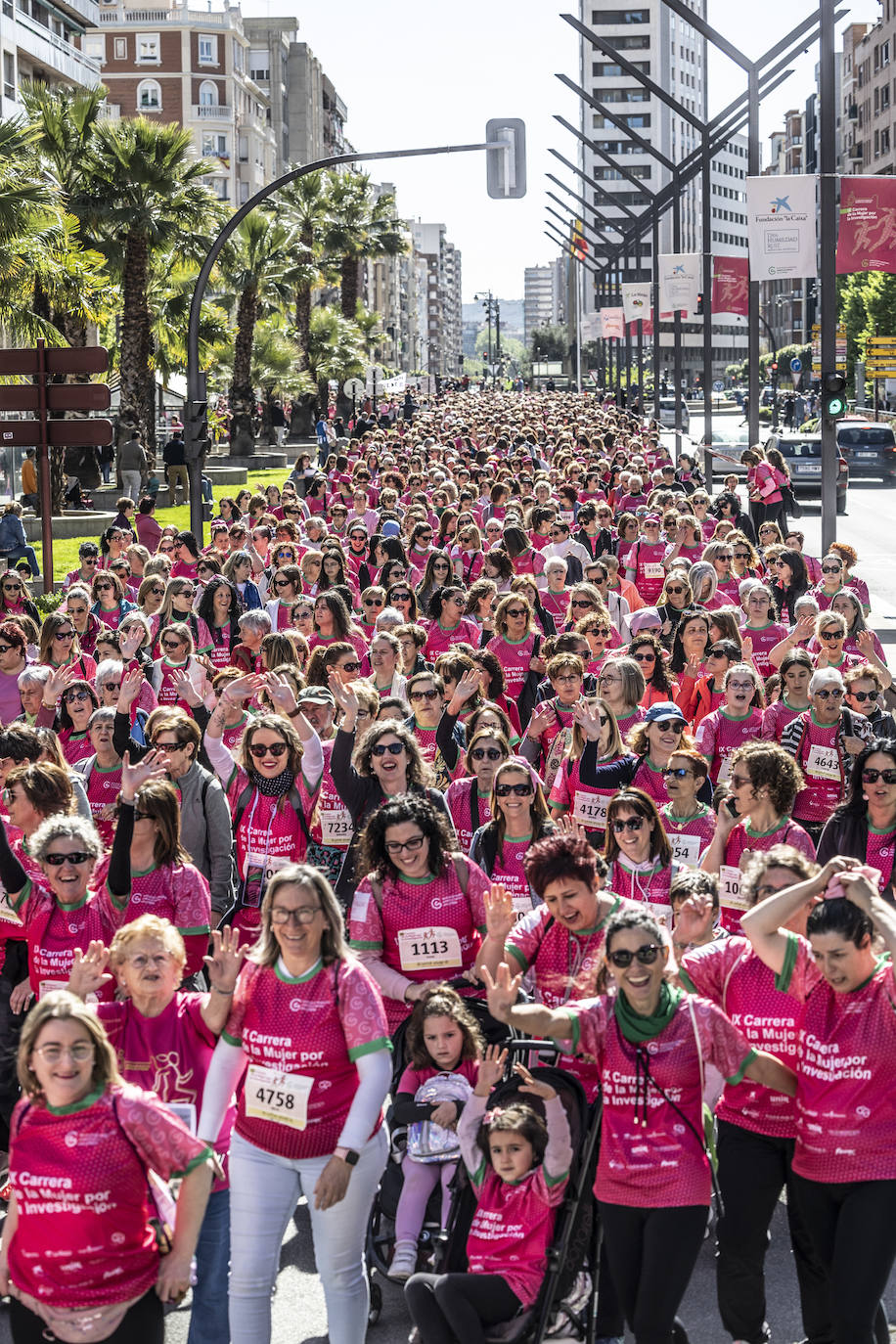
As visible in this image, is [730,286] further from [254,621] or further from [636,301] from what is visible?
[254,621]

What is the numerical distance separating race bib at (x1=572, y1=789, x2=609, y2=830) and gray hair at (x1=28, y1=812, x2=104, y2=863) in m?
2.59

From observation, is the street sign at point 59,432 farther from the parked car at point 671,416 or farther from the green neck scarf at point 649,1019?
the parked car at point 671,416

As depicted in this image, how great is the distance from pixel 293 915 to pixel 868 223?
17597mm

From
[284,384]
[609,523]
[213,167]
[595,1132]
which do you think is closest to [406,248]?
[284,384]

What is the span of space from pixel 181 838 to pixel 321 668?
7.76ft

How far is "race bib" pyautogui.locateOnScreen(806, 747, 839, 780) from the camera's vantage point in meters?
9.08

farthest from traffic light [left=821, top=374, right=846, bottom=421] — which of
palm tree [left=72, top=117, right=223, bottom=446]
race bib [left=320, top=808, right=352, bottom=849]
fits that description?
palm tree [left=72, top=117, right=223, bottom=446]

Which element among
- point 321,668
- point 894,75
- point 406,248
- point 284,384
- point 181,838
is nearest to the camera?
point 181,838

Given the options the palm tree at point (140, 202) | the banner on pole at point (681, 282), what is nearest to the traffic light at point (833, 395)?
the banner on pole at point (681, 282)

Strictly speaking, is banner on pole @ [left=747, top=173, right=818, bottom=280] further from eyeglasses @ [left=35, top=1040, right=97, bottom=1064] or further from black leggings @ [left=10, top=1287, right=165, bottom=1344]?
black leggings @ [left=10, top=1287, right=165, bottom=1344]

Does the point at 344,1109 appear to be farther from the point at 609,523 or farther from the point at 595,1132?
the point at 609,523

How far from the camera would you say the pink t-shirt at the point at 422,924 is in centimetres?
620

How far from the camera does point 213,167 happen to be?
38.0 m

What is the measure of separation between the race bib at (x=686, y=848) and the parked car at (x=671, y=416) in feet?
172
